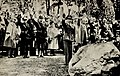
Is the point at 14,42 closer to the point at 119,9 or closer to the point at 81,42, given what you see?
the point at 81,42

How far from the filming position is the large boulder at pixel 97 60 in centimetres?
475

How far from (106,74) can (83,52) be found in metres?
0.66

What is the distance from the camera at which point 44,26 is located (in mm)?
11875

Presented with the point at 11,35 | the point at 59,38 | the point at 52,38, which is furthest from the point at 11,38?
the point at 59,38

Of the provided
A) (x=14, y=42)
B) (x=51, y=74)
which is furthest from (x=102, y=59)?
(x=14, y=42)

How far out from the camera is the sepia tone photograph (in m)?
4.91

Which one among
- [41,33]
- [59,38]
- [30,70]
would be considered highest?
[41,33]

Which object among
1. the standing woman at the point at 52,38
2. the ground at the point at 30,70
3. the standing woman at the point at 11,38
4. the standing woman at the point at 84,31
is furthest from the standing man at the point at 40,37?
the ground at the point at 30,70

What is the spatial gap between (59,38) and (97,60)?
23.2ft

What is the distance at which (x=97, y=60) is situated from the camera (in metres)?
4.81

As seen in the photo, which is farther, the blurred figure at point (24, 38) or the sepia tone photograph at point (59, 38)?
the blurred figure at point (24, 38)

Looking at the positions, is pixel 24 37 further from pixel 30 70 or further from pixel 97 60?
pixel 97 60

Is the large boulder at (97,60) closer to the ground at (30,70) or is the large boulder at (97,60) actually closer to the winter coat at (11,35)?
the ground at (30,70)

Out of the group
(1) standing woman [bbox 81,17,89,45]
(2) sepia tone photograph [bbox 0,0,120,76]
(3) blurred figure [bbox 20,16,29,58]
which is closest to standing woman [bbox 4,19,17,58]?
(2) sepia tone photograph [bbox 0,0,120,76]
